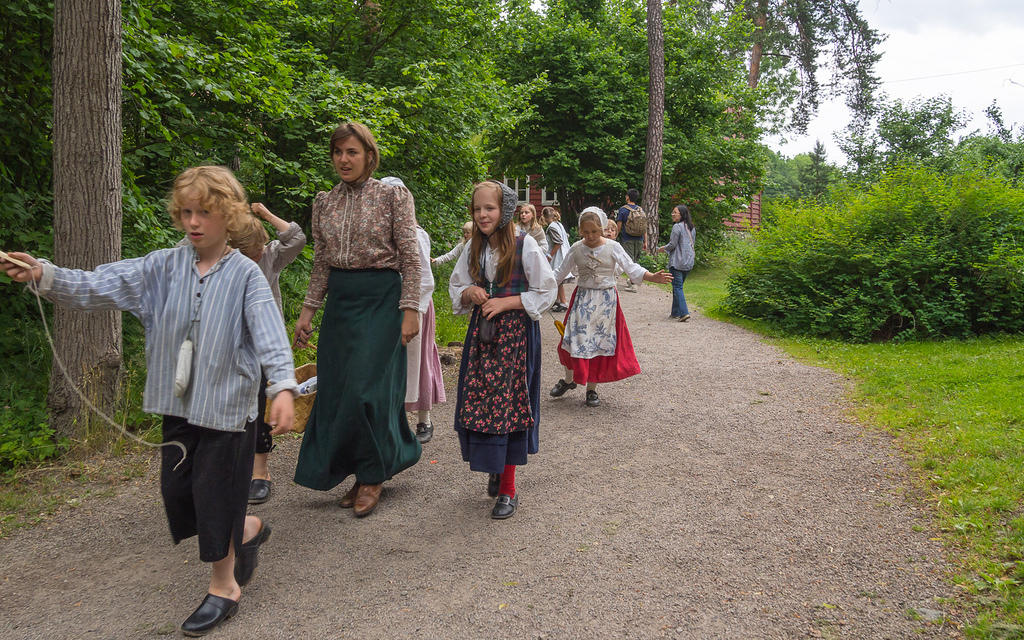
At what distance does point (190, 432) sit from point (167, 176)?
544cm

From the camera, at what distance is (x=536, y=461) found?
18.4ft

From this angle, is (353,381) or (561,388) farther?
(561,388)

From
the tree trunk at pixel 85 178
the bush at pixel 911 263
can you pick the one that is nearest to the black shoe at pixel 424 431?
the tree trunk at pixel 85 178

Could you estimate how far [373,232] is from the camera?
13.6ft

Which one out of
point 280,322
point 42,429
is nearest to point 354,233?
point 280,322

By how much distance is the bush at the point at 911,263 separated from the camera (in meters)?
10.4

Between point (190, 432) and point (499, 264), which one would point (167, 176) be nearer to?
point (499, 264)

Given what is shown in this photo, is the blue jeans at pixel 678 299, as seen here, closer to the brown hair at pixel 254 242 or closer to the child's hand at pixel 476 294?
the child's hand at pixel 476 294

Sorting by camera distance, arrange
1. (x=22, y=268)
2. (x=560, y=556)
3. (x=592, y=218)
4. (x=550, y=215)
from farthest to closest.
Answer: (x=550, y=215) < (x=592, y=218) < (x=560, y=556) < (x=22, y=268)

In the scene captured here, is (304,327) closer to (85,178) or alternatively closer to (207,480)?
(207,480)

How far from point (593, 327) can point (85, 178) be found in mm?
4486

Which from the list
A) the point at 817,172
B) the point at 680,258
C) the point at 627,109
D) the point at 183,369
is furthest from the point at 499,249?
the point at 817,172

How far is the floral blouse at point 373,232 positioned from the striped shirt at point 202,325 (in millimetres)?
1160

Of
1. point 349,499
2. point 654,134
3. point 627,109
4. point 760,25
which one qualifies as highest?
point 760,25
